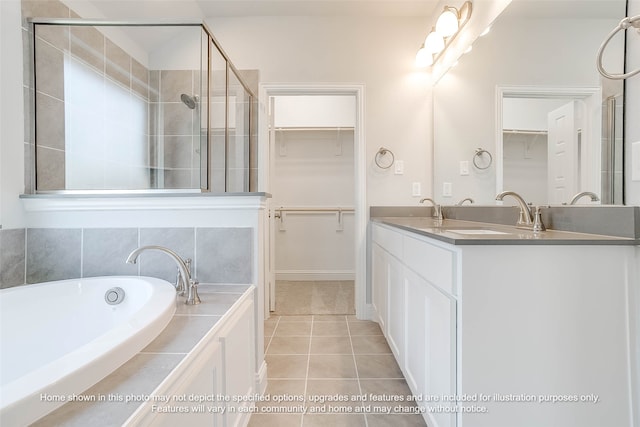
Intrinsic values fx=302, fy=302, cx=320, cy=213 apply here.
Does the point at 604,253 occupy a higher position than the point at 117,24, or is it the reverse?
the point at 117,24

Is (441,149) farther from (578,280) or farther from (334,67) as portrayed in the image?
(578,280)

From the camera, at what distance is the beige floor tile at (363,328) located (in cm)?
228

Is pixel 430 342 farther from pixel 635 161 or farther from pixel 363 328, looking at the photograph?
pixel 363 328

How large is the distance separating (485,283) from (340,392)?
1035 mm

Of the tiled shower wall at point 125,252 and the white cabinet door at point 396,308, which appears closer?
the tiled shower wall at point 125,252

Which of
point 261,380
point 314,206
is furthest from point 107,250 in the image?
point 314,206

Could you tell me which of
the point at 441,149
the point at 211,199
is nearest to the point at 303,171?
the point at 441,149

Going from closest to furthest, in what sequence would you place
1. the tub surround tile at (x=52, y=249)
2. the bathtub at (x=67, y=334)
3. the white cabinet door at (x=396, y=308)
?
the bathtub at (x=67, y=334)
the tub surround tile at (x=52, y=249)
the white cabinet door at (x=396, y=308)

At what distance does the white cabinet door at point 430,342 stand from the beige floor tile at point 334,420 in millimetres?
286

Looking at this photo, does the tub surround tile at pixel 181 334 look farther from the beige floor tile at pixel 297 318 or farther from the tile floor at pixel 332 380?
the beige floor tile at pixel 297 318

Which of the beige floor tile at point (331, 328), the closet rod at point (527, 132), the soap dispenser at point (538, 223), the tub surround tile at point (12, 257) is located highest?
the closet rod at point (527, 132)

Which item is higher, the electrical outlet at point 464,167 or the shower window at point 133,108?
the shower window at point 133,108

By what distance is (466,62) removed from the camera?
1989 mm

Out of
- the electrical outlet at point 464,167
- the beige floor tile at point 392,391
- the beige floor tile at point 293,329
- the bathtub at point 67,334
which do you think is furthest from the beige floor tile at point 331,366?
the electrical outlet at point 464,167
